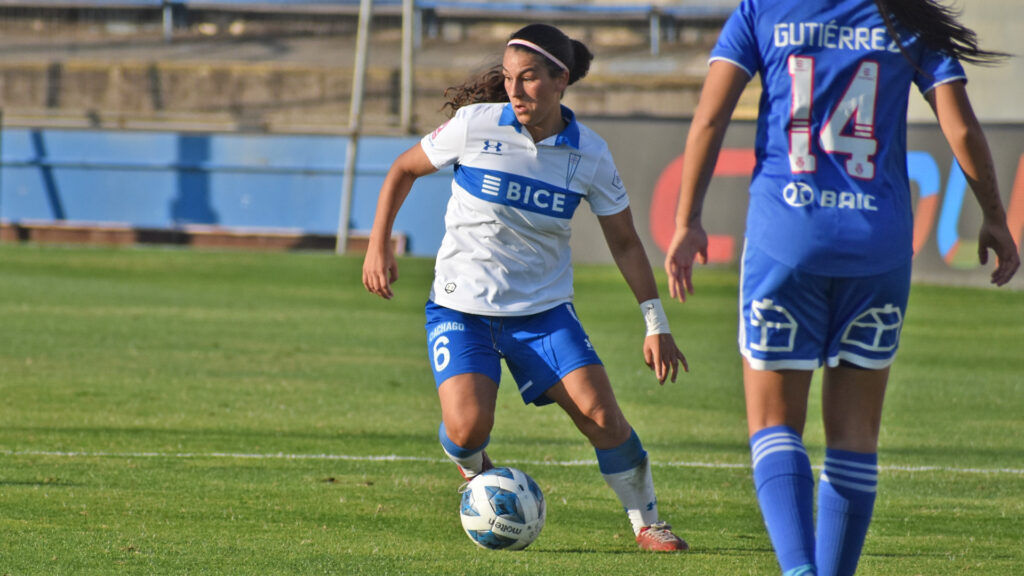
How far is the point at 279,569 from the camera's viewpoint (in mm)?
5113

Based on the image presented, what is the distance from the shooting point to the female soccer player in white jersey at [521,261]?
543cm

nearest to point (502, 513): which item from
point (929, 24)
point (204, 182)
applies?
point (929, 24)

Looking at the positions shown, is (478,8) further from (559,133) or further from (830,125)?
(830,125)

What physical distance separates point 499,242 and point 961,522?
256 cm

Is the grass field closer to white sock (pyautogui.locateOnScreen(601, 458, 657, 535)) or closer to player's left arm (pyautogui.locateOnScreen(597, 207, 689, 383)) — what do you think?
white sock (pyautogui.locateOnScreen(601, 458, 657, 535))

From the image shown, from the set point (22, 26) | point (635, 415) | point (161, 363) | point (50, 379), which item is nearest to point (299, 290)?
point (161, 363)

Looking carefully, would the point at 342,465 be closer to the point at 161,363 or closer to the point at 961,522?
the point at 961,522

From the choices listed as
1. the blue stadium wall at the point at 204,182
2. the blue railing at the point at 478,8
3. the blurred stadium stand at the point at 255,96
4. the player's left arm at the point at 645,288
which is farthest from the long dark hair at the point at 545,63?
the blue railing at the point at 478,8

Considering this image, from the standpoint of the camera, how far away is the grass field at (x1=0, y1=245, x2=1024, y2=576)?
5.48 m

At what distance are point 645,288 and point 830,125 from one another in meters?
1.66

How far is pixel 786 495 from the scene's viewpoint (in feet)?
12.7

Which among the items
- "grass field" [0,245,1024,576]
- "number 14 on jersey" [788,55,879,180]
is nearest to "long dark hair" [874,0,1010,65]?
"number 14 on jersey" [788,55,879,180]

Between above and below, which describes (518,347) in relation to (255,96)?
above

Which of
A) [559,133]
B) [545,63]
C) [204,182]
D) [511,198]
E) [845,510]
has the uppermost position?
[545,63]
